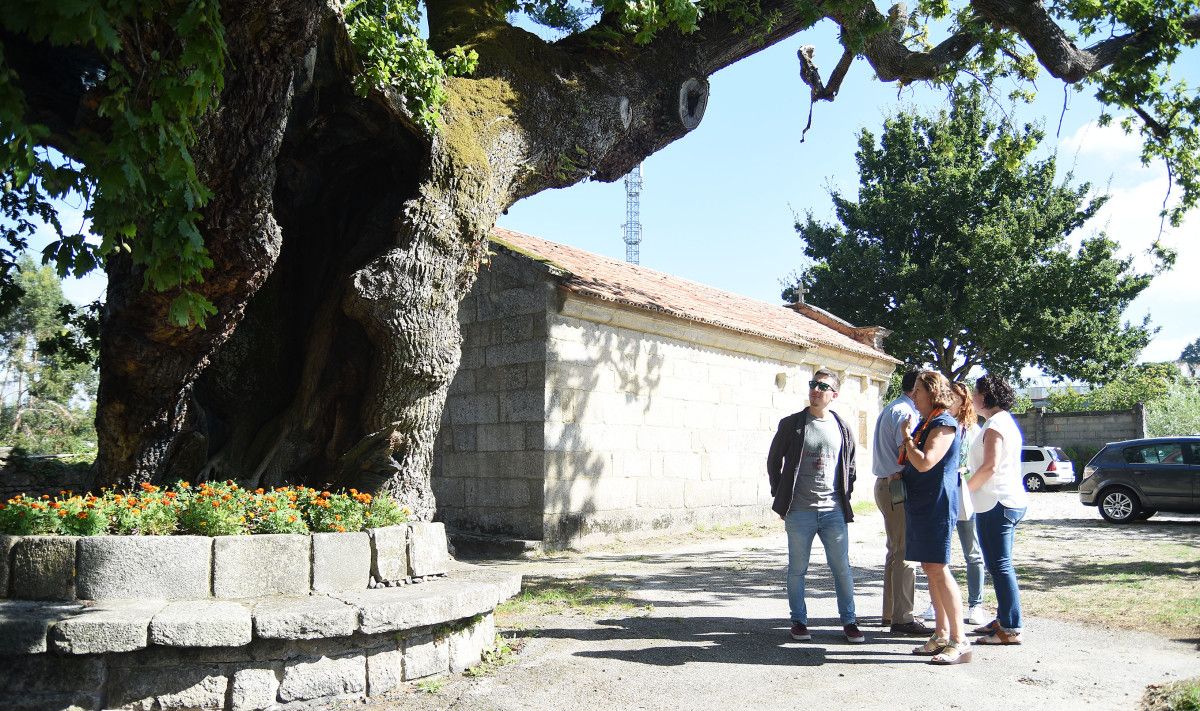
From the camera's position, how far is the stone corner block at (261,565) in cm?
429

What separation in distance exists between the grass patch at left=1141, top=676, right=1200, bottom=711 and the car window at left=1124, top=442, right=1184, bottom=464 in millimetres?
11780

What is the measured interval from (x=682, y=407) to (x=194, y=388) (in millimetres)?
7631

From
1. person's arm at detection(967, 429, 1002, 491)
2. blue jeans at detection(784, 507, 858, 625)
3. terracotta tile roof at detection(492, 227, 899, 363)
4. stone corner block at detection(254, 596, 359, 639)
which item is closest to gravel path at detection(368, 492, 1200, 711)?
blue jeans at detection(784, 507, 858, 625)

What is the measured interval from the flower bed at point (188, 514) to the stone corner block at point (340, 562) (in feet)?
0.61

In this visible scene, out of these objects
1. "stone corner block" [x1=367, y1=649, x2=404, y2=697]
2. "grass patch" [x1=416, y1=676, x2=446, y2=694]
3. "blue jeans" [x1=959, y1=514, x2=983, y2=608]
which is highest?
"blue jeans" [x1=959, y1=514, x2=983, y2=608]

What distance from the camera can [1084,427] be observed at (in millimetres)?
29734

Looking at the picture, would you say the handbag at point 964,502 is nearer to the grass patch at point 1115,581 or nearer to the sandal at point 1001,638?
the sandal at point 1001,638

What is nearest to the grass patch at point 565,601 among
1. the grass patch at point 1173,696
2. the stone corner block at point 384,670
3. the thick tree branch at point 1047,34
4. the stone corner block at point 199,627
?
the stone corner block at point 384,670

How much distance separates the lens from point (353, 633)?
427cm

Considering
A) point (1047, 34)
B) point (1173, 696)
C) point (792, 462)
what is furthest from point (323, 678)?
point (1047, 34)

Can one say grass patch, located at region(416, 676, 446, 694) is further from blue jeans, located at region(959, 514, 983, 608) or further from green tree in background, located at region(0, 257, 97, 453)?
green tree in background, located at region(0, 257, 97, 453)

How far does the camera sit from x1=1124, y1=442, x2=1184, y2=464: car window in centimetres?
1431

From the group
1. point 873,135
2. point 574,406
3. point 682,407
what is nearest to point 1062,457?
point 873,135

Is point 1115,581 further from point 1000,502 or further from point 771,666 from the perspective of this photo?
point 771,666
